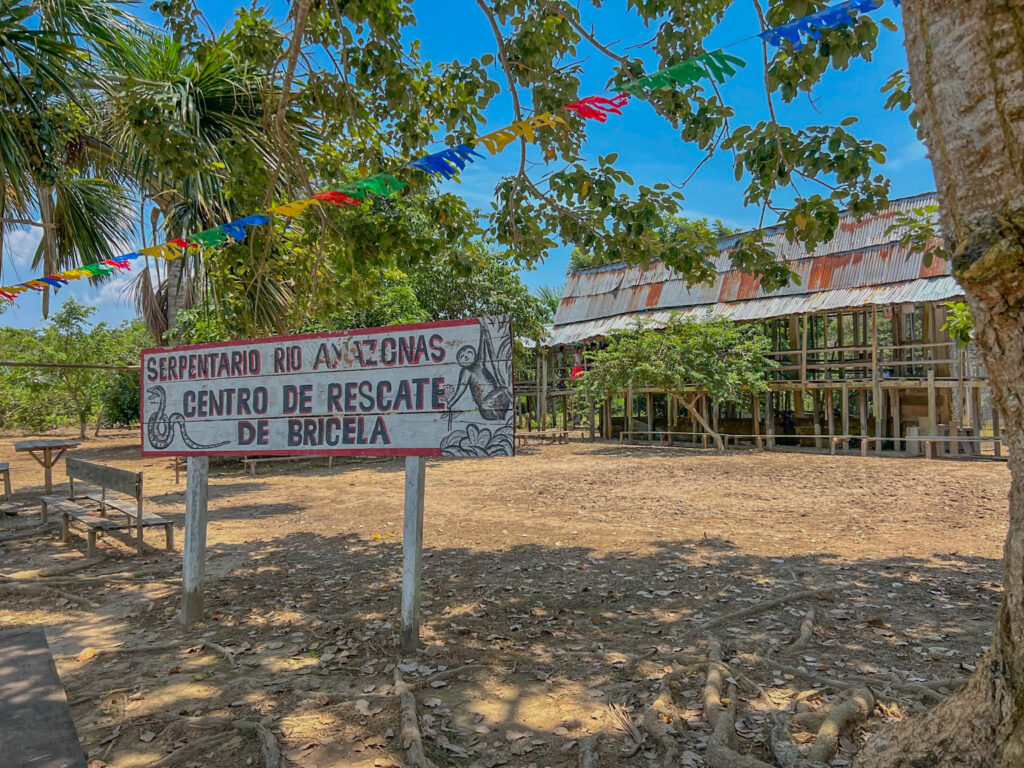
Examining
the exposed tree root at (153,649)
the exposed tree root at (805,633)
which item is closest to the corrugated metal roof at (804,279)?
the exposed tree root at (805,633)

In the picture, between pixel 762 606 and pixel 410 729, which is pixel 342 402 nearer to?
pixel 410 729

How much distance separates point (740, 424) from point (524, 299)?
8.81 meters

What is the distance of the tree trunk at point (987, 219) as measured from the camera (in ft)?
5.92

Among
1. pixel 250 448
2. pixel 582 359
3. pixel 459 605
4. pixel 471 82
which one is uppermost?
pixel 471 82

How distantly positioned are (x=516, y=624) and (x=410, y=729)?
1.73m

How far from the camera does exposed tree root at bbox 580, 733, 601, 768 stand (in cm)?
270

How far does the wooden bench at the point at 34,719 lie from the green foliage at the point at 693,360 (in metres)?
16.6

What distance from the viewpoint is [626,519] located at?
861 centimetres

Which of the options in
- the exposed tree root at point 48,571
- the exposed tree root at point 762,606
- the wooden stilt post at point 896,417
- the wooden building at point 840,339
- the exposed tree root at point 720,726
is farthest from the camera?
the wooden stilt post at point 896,417

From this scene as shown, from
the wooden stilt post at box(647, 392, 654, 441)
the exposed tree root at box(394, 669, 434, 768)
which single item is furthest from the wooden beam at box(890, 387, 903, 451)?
the exposed tree root at box(394, 669, 434, 768)

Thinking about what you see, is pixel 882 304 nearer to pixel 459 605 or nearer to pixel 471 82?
pixel 471 82

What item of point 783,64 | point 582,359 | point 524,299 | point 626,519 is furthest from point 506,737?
point 582,359

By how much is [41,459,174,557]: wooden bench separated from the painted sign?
2.29m

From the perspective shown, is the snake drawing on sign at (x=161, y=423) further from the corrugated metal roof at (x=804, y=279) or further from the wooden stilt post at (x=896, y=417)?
the wooden stilt post at (x=896, y=417)
